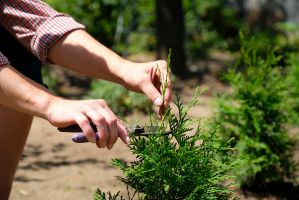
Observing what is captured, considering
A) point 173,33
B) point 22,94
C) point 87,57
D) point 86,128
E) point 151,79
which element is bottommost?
point 86,128

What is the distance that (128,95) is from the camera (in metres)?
6.89

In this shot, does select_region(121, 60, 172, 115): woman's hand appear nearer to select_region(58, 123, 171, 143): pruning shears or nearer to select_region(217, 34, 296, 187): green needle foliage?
select_region(58, 123, 171, 143): pruning shears

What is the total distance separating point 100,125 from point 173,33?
22.7 feet

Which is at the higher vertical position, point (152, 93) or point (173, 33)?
point (173, 33)

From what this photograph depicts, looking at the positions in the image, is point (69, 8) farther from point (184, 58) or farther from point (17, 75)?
point (17, 75)

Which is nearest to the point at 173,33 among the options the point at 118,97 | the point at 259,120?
the point at 118,97

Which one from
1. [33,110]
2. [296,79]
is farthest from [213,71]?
[33,110]

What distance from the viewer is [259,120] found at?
392 cm

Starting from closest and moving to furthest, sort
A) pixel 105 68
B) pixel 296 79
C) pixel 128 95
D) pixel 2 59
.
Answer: pixel 2 59 → pixel 105 68 → pixel 296 79 → pixel 128 95

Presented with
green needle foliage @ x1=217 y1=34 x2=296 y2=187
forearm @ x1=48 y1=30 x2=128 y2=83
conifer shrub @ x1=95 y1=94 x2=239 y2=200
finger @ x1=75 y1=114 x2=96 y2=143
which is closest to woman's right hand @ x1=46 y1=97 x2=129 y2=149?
finger @ x1=75 y1=114 x2=96 y2=143

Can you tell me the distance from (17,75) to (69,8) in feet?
23.4

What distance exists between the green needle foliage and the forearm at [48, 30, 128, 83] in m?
1.66

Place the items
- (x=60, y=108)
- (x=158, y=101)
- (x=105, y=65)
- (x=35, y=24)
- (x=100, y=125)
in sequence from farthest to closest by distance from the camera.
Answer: (x=35, y=24) → (x=105, y=65) → (x=158, y=101) → (x=60, y=108) → (x=100, y=125)

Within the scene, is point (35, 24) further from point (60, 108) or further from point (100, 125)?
point (100, 125)
